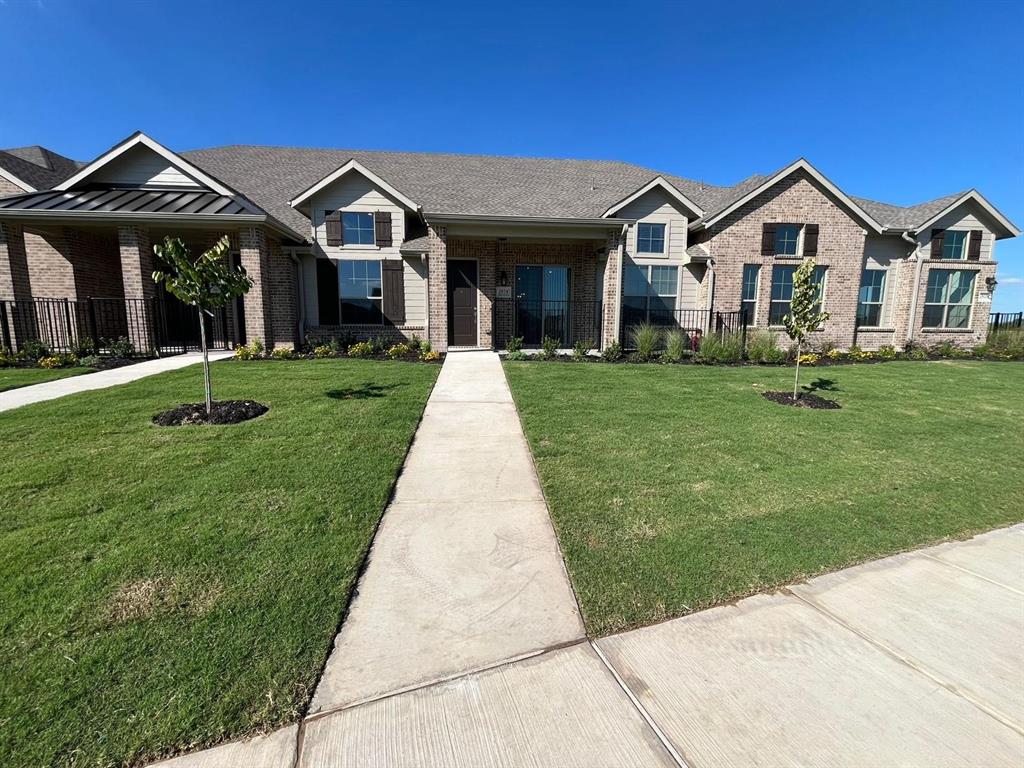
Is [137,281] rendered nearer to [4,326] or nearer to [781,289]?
[4,326]

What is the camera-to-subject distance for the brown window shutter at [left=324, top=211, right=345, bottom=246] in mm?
13594

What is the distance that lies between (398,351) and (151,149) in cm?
881

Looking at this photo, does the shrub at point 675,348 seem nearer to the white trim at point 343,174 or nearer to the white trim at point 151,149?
Answer: the white trim at point 343,174

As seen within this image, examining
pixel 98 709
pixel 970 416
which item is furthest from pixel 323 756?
pixel 970 416

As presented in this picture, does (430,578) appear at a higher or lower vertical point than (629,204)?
lower

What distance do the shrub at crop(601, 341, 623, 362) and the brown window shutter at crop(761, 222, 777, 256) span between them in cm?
622

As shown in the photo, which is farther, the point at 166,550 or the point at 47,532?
the point at 47,532

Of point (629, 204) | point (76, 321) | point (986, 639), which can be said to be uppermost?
point (629, 204)

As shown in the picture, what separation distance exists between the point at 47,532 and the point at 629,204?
Result: 14519mm

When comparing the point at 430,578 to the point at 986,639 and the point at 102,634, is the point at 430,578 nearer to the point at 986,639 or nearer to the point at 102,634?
the point at 102,634

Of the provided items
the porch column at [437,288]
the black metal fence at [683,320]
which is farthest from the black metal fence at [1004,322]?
the porch column at [437,288]

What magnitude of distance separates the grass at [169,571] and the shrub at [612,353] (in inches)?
306

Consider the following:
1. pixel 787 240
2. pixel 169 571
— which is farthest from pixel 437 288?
pixel 787 240

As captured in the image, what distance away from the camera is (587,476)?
14.5 feet
